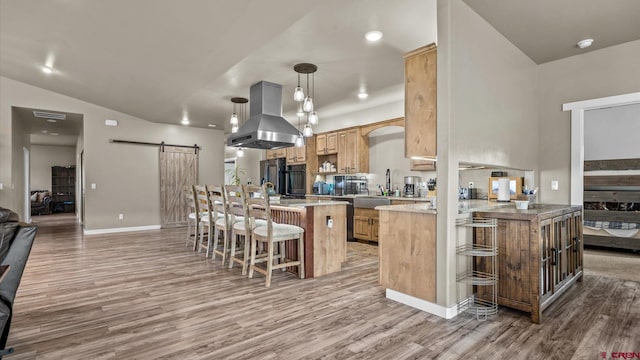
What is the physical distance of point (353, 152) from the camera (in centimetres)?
659

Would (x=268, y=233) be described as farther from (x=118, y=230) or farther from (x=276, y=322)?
(x=118, y=230)

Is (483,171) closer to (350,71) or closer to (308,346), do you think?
(350,71)

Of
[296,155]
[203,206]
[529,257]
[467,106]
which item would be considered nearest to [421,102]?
[467,106]

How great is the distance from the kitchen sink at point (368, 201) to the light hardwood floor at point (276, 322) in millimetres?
→ 1828

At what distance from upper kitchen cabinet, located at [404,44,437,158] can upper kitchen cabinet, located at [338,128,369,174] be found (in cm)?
361

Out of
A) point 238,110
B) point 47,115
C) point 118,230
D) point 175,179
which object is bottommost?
point 118,230

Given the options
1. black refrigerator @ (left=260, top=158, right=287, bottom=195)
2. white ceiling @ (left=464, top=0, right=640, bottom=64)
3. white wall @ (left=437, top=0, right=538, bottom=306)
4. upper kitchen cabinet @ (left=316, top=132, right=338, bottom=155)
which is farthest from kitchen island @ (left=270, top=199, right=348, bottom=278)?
black refrigerator @ (left=260, top=158, right=287, bottom=195)

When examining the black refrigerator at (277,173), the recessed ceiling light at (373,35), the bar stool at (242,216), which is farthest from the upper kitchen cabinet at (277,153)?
the recessed ceiling light at (373,35)

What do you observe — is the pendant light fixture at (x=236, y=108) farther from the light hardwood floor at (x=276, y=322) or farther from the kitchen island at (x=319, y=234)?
the light hardwood floor at (x=276, y=322)

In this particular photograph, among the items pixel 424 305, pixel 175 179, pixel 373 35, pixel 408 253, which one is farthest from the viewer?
pixel 175 179

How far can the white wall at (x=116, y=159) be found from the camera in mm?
6441

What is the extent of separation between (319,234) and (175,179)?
5.58 m

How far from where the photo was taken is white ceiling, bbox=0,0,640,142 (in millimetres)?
2852

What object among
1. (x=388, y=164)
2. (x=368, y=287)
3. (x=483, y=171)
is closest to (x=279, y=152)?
(x=388, y=164)
